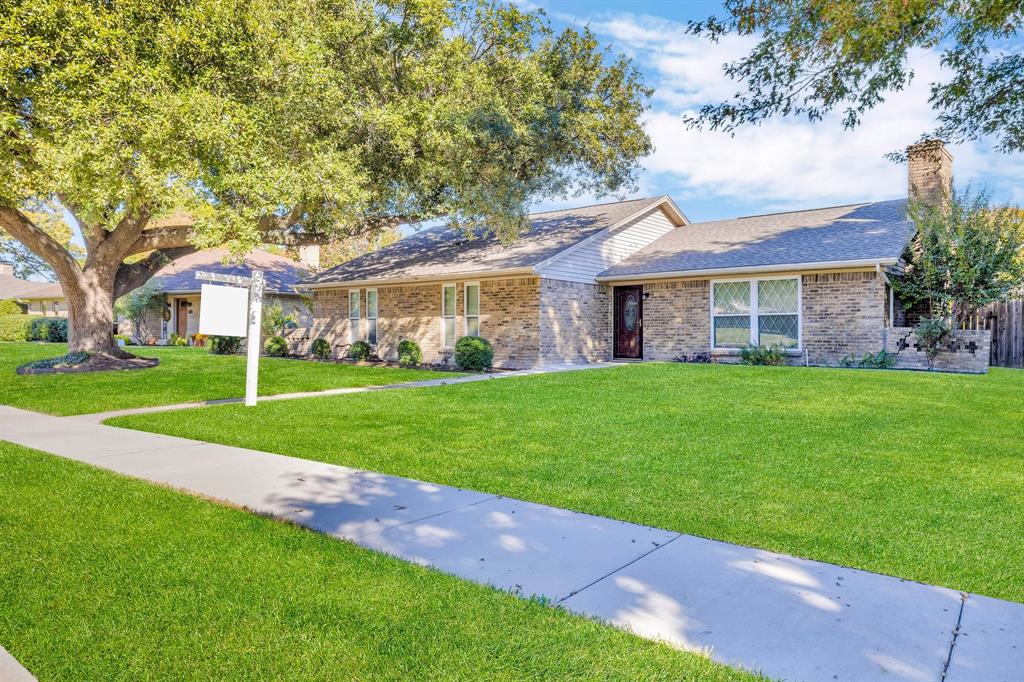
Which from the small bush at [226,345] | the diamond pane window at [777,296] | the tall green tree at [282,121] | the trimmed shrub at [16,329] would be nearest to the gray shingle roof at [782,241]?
the diamond pane window at [777,296]

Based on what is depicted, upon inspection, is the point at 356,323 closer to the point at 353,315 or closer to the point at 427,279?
the point at 353,315

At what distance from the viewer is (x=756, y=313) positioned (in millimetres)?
16797

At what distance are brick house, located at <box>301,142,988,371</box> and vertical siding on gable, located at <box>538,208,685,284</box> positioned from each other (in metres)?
0.05

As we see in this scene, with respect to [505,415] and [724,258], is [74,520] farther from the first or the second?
[724,258]

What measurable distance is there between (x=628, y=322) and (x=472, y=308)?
4622 millimetres

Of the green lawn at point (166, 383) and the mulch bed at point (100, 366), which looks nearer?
the green lawn at point (166, 383)

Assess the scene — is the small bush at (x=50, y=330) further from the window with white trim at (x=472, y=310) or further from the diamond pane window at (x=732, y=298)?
the diamond pane window at (x=732, y=298)

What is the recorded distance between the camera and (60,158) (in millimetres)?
10805

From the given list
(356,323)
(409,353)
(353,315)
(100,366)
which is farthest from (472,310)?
(100,366)

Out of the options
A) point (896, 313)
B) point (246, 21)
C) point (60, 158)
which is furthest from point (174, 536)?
point (896, 313)

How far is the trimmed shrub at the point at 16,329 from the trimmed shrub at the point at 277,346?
606 inches

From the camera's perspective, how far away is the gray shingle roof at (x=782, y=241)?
15773 millimetres

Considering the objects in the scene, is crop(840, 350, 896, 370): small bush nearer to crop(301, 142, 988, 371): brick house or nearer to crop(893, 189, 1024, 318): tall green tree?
crop(301, 142, 988, 371): brick house

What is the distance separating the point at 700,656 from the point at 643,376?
1063cm
